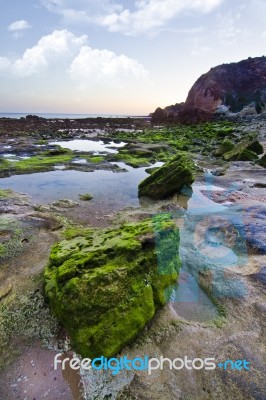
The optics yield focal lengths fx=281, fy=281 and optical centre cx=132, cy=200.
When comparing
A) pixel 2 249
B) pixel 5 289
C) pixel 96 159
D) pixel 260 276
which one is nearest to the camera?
pixel 5 289

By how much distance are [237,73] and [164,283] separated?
72.1 meters

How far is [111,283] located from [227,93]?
65975 millimetres

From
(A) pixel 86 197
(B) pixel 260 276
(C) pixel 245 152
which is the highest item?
(C) pixel 245 152

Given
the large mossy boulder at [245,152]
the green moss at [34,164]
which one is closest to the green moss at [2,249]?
the green moss at [34,164]

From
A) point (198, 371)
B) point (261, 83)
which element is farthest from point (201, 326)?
point (261, 83)

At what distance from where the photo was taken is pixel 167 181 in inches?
448

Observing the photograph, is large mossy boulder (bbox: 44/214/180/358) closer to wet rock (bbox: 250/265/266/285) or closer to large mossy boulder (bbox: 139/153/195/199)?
wet rock (bbox: 250/265/266/285)

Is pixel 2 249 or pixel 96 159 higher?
pixel 2 249

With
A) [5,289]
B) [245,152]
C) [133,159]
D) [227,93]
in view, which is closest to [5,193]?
[5,289]

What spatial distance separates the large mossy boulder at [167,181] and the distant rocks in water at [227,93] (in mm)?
48403

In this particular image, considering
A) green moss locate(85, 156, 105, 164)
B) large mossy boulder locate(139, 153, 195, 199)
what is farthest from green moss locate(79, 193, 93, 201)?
green moss locate(85, 156, 105, 164)

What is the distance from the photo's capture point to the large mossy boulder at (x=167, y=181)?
37.2ft

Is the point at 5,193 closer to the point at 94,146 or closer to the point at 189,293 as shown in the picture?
the point at 189,293

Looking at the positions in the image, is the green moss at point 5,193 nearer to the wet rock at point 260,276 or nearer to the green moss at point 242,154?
the wet rock at point 260,276
